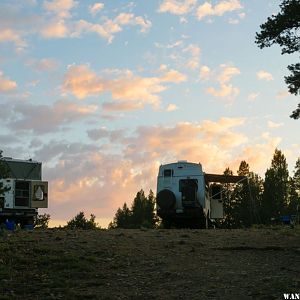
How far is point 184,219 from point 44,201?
7.78 meters

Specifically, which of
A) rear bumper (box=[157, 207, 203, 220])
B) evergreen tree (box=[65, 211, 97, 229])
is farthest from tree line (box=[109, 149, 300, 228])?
rear bumper (box=[157, 207, 203, 220])

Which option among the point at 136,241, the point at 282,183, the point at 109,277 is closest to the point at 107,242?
the point at 136,241

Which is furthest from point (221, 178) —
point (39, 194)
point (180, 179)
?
point (39, 194)

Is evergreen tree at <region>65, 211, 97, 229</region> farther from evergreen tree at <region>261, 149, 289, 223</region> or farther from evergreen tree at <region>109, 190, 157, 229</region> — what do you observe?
evergreen tree at <region>261, 149, 289, 223</region>

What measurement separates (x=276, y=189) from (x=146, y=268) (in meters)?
61.9

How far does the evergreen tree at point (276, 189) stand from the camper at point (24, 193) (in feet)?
137

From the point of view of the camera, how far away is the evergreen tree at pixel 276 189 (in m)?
69.5

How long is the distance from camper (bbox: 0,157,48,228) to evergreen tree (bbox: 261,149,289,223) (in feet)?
137

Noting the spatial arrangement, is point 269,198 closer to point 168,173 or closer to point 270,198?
point 270,198

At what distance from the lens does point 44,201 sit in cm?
3052

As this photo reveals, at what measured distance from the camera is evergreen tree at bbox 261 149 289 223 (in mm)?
69500

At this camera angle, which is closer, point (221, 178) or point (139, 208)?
point (221, 178)

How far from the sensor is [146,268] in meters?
12.1

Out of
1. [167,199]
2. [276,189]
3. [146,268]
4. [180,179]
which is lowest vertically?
[146,268]
